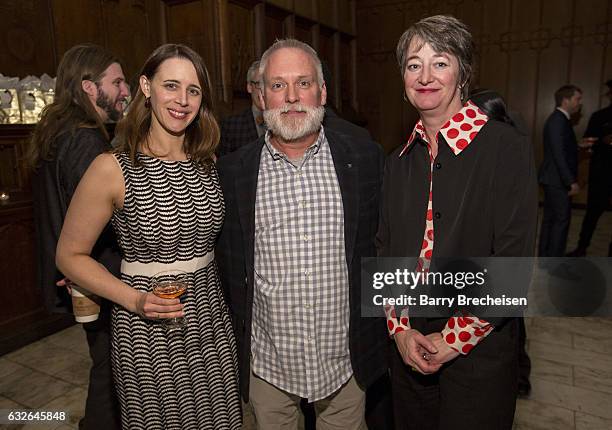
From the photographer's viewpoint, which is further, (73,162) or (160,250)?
(73,162)

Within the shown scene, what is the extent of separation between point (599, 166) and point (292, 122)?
15.8 feet

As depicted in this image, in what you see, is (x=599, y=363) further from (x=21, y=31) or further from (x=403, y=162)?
(x=21, y=31)

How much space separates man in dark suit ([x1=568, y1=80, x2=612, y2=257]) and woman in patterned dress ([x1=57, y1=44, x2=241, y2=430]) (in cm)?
495

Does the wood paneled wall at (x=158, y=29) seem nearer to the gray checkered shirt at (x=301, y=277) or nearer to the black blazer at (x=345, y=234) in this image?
the black blazer at (x=345, y=234)

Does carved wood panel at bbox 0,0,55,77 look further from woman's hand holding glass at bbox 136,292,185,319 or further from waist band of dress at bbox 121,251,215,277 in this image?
woman's hand holding glass at bbox 136,292,185,319

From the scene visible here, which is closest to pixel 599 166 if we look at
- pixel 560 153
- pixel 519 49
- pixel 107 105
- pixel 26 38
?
pixel 560 153

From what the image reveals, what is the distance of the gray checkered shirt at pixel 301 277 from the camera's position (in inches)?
67.1

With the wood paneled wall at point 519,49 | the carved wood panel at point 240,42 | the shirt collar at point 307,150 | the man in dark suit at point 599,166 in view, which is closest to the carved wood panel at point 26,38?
the carved wood panel at point 240,42

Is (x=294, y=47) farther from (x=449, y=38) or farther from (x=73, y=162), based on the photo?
(x=73, y=162)

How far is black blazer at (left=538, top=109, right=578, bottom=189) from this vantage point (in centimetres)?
462

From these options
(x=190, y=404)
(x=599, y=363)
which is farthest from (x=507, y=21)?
(x=190, y=404)

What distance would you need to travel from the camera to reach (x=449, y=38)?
4.57 feet

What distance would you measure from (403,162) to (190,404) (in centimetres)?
117

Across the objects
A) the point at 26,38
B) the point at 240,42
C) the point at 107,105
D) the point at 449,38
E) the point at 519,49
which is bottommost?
the point at 107,105
